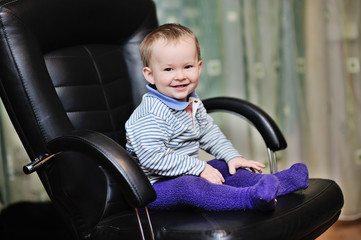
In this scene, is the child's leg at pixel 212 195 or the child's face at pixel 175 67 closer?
the child's leg at pixel 212 195

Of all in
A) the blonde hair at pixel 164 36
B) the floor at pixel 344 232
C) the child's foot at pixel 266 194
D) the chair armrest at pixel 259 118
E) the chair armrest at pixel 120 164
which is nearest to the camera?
the chair armrest at pixel 120 164

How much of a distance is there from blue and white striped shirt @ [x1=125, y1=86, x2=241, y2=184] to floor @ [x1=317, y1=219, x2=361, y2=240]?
3.04ft

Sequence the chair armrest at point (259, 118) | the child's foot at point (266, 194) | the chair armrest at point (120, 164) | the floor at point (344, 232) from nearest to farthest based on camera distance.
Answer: the chair armrest at point (120, 164)
the child's foot at point (266, 194)
the chair armrest at point (259, 118)
the floor at point (344, 232)

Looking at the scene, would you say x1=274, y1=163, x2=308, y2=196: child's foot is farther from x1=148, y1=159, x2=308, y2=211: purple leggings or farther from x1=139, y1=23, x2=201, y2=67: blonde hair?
x1=139, y1=23, x2=201, y2=67: blonde hair

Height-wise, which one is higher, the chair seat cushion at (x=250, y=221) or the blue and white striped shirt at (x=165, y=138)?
the blue and white striped shirt at (x=165, y=138)

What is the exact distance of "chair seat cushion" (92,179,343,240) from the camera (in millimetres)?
1029

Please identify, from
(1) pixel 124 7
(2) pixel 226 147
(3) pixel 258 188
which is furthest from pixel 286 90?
(3) pixel 258 188

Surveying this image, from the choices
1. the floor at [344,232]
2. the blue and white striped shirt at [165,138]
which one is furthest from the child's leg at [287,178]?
the floor at [344,232]

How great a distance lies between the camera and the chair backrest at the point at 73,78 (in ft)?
3.97

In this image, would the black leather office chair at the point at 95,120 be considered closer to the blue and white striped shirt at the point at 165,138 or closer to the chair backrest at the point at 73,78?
the chair backrest at the point at 73,78

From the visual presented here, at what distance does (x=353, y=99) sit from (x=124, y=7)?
1.32 metres

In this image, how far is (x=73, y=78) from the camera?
142 cm

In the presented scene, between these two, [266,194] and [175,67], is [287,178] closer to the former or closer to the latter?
[266,194]

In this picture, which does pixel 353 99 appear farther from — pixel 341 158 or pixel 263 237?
pixel 263 237
